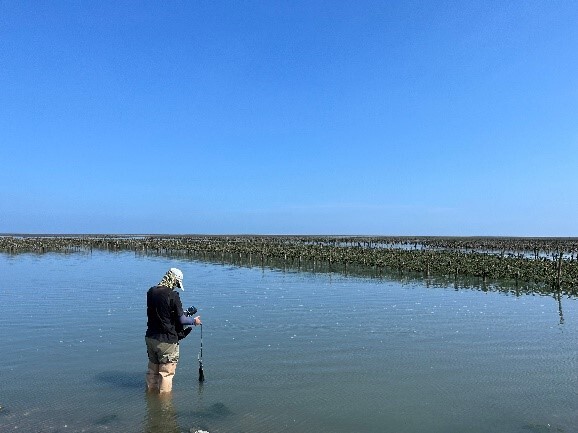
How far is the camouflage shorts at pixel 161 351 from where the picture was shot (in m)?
8.08

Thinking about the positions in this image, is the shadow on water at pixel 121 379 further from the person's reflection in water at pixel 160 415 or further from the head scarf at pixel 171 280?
the head scarf at pixel 171 280

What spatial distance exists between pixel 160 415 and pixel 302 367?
373 centimetres

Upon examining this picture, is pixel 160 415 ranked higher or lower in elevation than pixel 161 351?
lower

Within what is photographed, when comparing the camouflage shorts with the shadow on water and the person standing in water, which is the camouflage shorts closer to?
the person standing in water

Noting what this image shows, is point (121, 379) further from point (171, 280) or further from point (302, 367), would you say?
point (302, 367)

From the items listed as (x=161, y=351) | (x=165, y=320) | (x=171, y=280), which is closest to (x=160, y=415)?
(x=161, y=351)

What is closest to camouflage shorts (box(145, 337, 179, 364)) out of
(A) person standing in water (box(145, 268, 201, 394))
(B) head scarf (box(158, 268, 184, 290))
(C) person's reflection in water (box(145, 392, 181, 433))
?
(A) person standing in water (box(145, 268, 201, 394))

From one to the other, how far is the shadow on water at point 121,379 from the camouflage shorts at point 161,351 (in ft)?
4.18

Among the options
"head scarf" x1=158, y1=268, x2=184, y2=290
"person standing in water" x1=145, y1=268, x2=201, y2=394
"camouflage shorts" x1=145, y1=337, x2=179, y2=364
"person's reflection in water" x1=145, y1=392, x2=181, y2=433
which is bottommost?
"person's reflection in water" x1=145, y1=392, x2=181, y2=433

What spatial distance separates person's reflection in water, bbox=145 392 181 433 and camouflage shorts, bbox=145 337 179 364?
68cm

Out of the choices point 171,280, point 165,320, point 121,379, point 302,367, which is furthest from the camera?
point 302,367

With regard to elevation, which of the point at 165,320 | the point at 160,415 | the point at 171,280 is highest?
the point at 171,280

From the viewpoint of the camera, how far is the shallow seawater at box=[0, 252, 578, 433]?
303 inches

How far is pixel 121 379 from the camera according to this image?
9562mm
